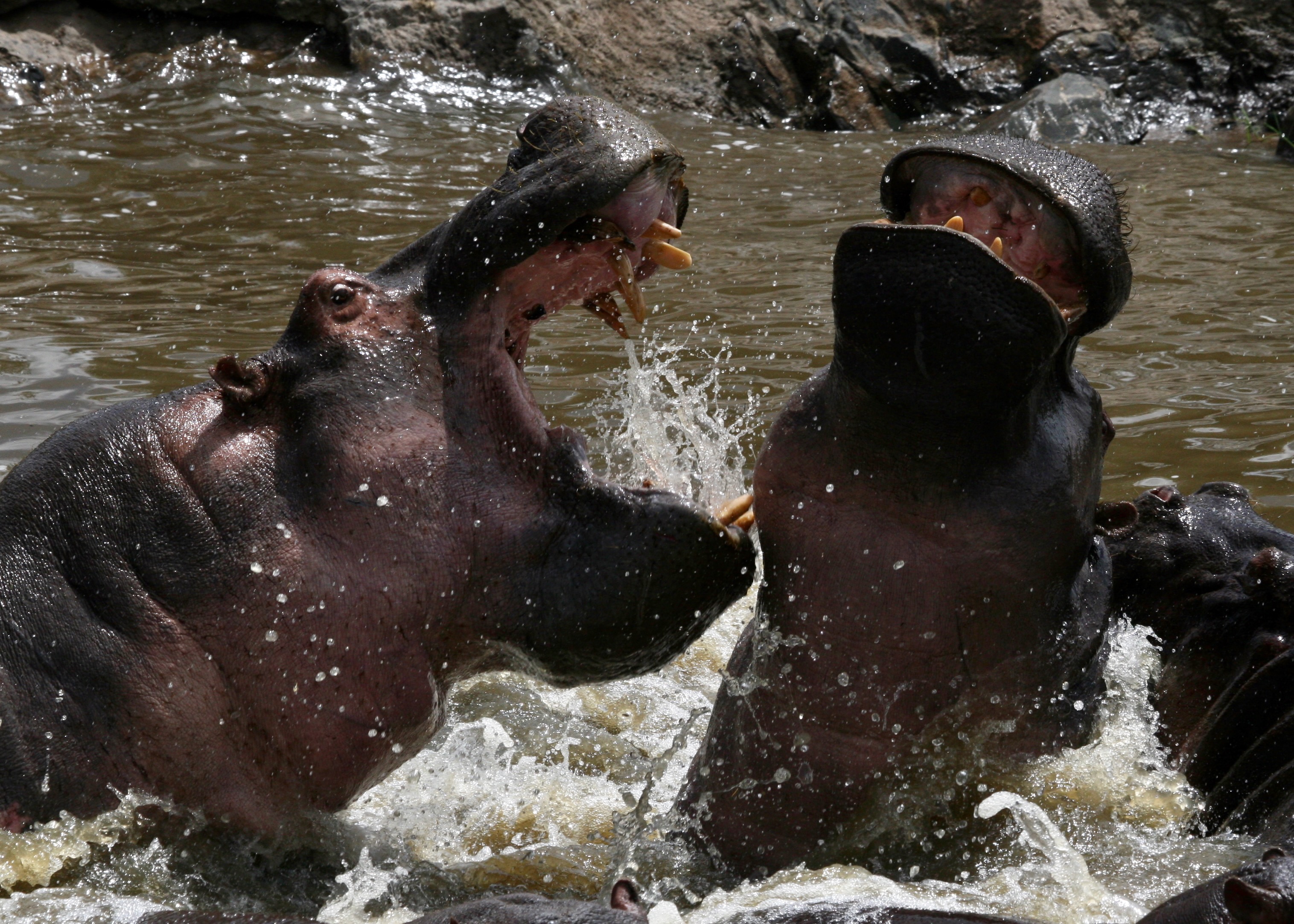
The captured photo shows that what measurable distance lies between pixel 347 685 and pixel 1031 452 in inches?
51.9

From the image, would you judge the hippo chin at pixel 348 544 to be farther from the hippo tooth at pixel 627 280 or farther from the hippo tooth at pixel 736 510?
the hippo tooth at pixel 736 510

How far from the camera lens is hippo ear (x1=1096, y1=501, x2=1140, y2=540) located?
11.7ft

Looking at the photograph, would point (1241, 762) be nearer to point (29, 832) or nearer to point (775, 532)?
point (775, 532)

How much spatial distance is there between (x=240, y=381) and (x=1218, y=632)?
2.10 meters

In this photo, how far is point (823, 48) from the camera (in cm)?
1575

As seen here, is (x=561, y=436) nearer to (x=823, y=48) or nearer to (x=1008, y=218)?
(x=1008, y=218)

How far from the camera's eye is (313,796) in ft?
9.94

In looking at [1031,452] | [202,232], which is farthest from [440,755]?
[202,232]

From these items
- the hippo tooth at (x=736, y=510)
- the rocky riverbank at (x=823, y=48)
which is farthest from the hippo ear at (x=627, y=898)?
the rocky riverbank at (x=823, y=48)

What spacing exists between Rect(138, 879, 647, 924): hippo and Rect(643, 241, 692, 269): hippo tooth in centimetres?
125

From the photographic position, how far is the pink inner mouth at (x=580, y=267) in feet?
10.4

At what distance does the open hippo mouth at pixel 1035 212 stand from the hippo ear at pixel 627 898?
125 cm

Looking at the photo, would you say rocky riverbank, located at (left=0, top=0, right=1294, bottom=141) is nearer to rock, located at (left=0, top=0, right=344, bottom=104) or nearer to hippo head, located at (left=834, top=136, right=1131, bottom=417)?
rock, located at (left=0, top=0, right=344, bottom=104)

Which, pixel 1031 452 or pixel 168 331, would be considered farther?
pixel 168 331
